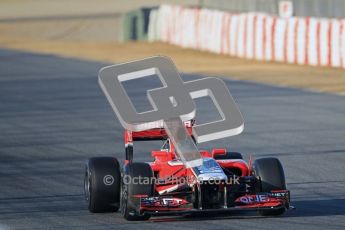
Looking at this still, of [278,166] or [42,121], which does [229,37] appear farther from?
[278,166]

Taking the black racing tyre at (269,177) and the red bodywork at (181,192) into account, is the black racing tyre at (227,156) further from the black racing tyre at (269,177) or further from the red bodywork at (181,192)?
the black racing tyre at (269,177)

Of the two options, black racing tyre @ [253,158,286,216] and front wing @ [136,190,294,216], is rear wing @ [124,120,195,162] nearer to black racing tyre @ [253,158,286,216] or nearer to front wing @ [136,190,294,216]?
black racing tyre @ [253,158,286,216]

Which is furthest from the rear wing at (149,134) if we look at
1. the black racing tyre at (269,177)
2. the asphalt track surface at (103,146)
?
the black racing tyre at (269,177)

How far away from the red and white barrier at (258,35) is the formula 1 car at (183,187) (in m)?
17.0

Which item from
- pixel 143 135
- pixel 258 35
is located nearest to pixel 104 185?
pixel 143 135

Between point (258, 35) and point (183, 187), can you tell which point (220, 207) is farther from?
point (258, 35)

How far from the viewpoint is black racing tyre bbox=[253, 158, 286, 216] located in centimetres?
966

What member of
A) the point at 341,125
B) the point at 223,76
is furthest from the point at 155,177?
the point at 223,76

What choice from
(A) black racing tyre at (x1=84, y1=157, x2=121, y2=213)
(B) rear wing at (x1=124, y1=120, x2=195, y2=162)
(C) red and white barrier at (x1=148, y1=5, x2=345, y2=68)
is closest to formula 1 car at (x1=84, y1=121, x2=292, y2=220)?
(A) black racing tyre at (x1=84, y1=157, x2=121, y2=213)

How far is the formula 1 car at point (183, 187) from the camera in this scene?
9414mm

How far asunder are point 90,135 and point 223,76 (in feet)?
35.1

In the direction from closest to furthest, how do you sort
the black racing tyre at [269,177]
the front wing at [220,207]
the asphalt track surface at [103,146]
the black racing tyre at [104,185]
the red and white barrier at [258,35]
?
1. the front wing at [220,207]
2. the black racing tyre at [269,177]
3. the asphalt track surface at [103,146]
4. the black racing tyre at [104,185]
5. the red and white barrier at [258,35]

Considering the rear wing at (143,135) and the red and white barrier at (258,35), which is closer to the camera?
the rear wing at (143,135)

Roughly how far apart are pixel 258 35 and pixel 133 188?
21.7 metres
